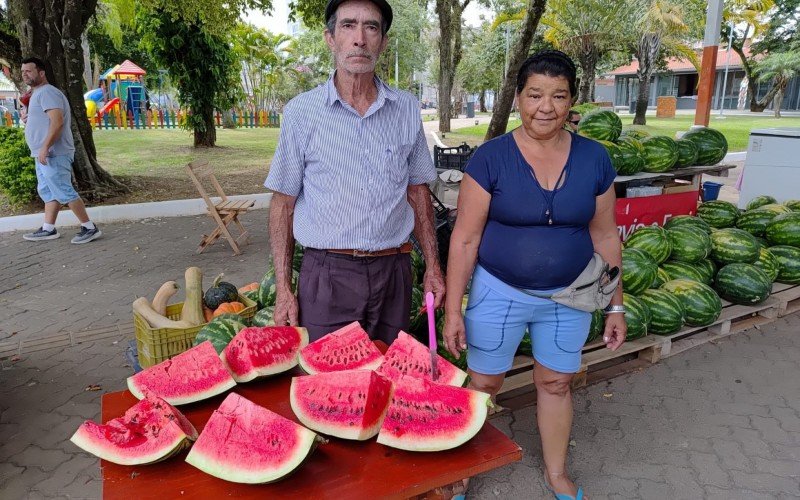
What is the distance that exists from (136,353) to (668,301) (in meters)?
3.97

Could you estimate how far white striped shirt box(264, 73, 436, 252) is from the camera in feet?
8.19

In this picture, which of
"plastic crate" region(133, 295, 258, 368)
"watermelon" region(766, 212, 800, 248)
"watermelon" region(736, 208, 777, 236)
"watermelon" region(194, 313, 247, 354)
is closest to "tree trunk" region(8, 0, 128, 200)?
"plastic crate" region(133, 295, 258, 368)

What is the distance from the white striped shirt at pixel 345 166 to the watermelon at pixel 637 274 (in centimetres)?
240

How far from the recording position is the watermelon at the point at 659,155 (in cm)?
557

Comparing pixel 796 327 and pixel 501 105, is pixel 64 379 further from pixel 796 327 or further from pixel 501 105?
pixel 501 105

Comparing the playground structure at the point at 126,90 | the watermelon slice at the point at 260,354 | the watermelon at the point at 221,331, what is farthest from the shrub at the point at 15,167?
the playground structure at the point at 126,90

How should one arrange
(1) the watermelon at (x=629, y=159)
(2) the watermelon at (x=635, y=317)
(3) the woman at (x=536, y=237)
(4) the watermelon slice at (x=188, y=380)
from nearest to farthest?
(4) the watermelon slice at (x=188, y=380), (3) the woman at (x=536, y=237), (2) the watermelon at (x=635, y=317), (1) the watermelon at (x=629, y=159)

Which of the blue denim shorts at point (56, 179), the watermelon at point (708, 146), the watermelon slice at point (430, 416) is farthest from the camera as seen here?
the blue denim shorts at point (56, 179)

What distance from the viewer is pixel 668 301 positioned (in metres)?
4.22

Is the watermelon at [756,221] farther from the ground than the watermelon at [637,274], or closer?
farther from the ground

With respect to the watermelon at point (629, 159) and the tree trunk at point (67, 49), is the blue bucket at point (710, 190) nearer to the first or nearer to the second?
the watermelon at point (629, 159)

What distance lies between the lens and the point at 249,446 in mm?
1523

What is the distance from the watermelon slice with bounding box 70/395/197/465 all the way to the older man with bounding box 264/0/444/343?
3.44 feet

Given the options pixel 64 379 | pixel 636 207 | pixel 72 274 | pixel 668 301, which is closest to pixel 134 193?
pixel 72 274
